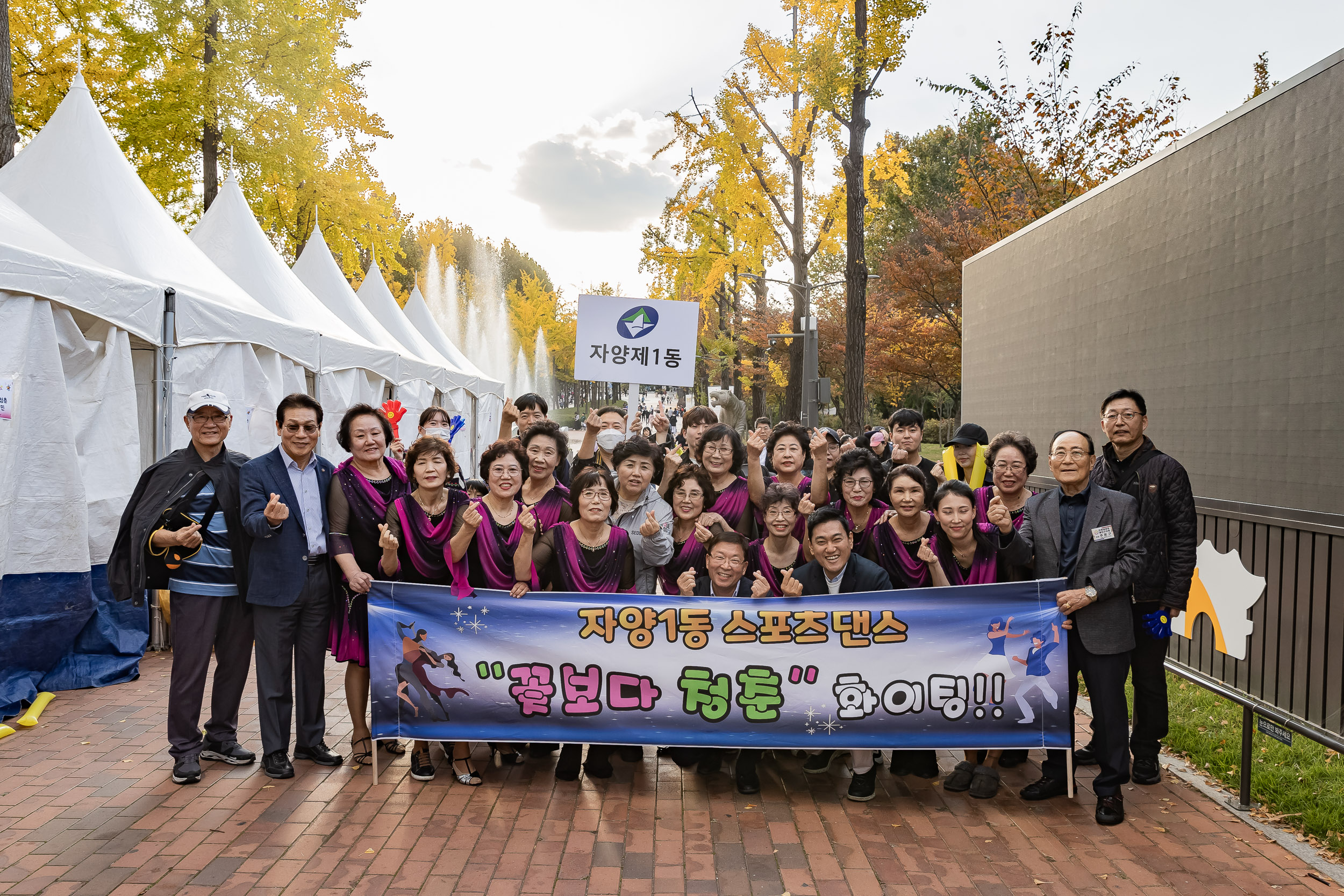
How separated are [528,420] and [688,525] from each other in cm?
227

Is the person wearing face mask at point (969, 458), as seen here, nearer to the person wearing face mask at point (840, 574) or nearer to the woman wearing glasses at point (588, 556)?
the person wearing face mask at point (840, 574)

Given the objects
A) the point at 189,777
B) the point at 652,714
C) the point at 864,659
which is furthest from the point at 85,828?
the point at 864,659

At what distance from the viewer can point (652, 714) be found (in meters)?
4.40

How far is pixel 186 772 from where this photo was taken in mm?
4543

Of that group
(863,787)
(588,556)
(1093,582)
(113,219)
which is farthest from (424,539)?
(113,219)

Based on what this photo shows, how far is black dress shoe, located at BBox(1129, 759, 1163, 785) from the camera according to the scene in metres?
4.73

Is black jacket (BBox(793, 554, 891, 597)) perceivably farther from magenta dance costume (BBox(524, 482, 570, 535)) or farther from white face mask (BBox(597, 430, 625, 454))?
white face mask (BBox(597, 430, 625, 454))

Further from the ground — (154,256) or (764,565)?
(154,256)

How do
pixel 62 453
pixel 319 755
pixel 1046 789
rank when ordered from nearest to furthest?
pixel 1046 789 < pixel 319 755 < pixel 62 453

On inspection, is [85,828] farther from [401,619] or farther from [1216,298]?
[1216,298]

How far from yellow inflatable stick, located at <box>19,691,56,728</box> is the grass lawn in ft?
22.4

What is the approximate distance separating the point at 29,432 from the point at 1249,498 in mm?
8086

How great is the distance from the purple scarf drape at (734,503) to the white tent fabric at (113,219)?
191 inches

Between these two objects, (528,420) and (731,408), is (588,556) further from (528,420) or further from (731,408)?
(731,408)
